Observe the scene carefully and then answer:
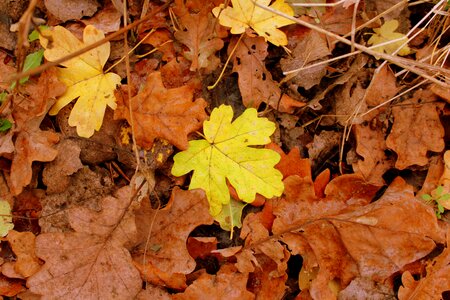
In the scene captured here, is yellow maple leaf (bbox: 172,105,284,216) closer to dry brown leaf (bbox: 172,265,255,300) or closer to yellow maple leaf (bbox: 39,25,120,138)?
dry brown leaf (bbox: 172,265,255,300)

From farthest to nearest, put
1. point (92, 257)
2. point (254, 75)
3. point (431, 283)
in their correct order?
point (254, 75), point (431, 283), point (92, 257)

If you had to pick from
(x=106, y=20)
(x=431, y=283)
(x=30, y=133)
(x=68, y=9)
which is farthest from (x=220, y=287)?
(x=68, y=9)

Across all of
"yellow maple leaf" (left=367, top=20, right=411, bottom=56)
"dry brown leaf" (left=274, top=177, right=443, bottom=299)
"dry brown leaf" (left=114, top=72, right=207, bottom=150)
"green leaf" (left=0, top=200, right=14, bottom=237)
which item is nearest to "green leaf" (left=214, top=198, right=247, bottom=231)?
"dry brown leaf" (left=274, top=177, right=443, bottom=299)

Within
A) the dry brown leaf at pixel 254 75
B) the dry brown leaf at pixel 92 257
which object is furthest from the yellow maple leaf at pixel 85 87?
the dry brown leaf at pixel 254 75

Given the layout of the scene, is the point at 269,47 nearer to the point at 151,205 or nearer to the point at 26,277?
the point at 151,205

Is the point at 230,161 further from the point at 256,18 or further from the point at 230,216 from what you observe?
the point at 256,18
